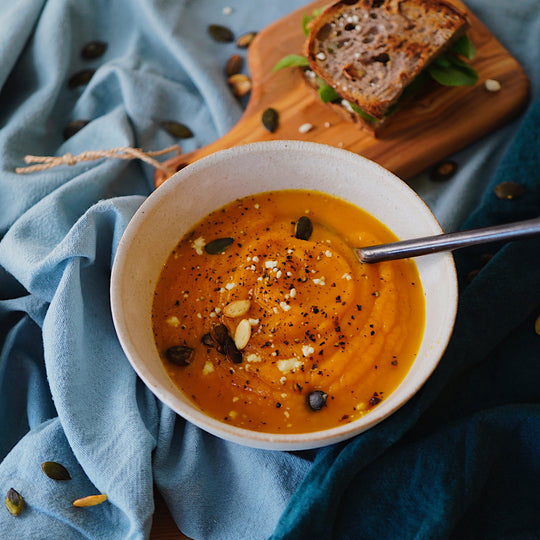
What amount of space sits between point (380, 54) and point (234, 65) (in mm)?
654

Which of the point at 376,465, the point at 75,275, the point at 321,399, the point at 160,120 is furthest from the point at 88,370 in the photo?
the point at 160,120

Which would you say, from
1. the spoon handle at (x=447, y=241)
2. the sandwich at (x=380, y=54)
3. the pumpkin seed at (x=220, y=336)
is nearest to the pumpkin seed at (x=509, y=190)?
the sandwich at (x=380, y=54)

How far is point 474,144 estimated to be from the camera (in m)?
2.64

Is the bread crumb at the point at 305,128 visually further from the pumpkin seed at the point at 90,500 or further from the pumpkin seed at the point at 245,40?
the pumpkin seed at the point at 90,500

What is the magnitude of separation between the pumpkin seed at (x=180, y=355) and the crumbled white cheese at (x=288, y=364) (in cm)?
25

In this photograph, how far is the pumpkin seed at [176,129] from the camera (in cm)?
270

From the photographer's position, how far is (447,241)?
180 cm

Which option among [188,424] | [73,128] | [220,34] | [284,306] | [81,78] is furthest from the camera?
[220,34]

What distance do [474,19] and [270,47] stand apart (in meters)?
0.85

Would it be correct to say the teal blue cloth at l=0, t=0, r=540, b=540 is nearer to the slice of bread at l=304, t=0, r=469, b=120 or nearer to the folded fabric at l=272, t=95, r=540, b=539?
the folded fabric at l=272, t=95, r=540, b=539

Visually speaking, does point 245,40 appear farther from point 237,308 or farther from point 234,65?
point 237,308

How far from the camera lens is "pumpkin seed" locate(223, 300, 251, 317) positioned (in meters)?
1.89

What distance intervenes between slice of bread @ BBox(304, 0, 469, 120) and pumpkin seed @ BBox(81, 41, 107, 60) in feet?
3.02

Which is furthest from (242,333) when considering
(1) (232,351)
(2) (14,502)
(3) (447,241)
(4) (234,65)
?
(4) (234,65)
